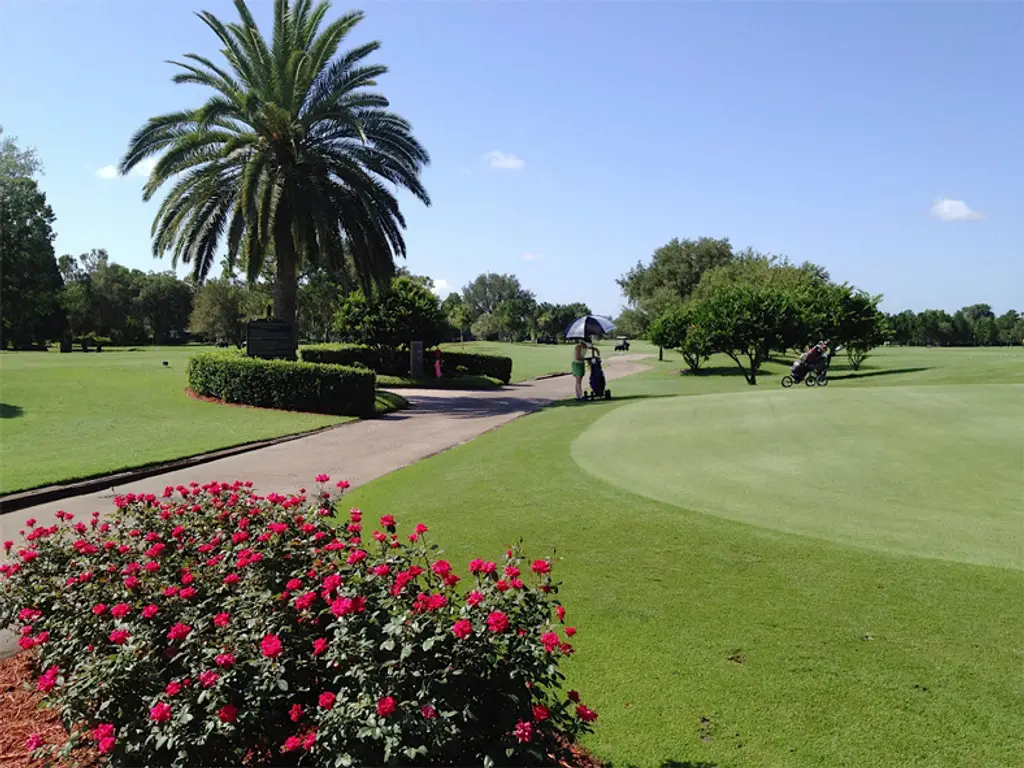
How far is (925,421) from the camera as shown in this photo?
1141 cm

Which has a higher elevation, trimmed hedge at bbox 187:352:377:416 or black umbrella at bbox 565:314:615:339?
black umbrella at bbox 565:314:615:339

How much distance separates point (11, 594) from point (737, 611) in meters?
4.59

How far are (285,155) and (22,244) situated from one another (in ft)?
79.5

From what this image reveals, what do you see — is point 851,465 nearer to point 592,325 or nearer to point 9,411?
point 9,411

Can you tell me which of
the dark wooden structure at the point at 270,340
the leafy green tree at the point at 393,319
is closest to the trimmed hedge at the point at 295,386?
the dark wooden structure at the point at 270,340

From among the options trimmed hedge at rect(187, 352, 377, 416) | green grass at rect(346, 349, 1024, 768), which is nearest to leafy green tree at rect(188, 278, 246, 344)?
trimmed hedge at rect(187, 352, 377, 416)

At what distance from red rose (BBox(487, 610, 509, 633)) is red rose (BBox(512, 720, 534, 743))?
34 cm

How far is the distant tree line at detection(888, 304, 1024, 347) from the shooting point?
117 m

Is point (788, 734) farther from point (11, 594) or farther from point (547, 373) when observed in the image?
point (547, 373)

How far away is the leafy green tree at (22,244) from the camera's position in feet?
118

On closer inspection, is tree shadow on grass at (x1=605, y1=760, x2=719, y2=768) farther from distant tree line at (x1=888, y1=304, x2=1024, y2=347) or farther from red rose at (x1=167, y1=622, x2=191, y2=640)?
distant tree line at (x1=888, y1=304, x2=1024, y2=347)

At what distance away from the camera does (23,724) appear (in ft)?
12.1

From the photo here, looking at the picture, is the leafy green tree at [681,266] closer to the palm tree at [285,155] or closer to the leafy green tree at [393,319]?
the leafy green tree at [393,319]

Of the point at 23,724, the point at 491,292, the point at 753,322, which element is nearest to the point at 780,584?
the point at 23,724
